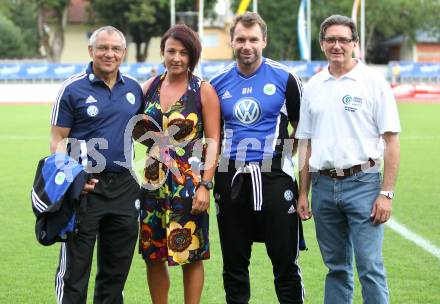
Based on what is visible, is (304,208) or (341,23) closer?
(341,23)

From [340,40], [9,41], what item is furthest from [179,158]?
[9,41]

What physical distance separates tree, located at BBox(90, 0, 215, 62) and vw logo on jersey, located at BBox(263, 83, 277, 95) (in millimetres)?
45964

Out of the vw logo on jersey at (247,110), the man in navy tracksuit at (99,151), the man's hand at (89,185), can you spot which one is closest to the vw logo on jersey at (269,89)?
the vw logo on jersey at (247,110)

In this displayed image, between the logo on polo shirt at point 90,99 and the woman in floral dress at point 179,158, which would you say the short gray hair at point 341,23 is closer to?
the woman in floral dress at point 179,158

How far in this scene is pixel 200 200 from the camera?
16.4 ft

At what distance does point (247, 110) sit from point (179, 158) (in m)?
0.55

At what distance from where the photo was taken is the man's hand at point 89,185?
476cm

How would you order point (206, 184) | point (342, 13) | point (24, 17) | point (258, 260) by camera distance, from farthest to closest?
1. point (24, 17)
2. point (342, 13)
3. point (258, 260)
4. point (206, 184)

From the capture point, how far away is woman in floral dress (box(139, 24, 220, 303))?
16.4 ft

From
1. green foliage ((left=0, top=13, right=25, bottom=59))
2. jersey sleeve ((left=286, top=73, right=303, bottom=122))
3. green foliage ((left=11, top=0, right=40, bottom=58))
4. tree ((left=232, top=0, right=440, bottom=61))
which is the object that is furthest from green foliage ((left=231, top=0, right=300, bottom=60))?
jersey sleeve ((left=286, top=73, right=303, bottom=122))

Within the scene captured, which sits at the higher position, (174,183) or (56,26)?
(56,26)

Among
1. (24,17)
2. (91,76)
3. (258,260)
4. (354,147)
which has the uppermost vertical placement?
(24,17)

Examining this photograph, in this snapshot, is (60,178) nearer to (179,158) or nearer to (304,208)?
(179,158)

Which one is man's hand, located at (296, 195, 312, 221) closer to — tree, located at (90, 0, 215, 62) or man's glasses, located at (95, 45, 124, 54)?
man's glasses, located at (95, 45, 124, 54)
